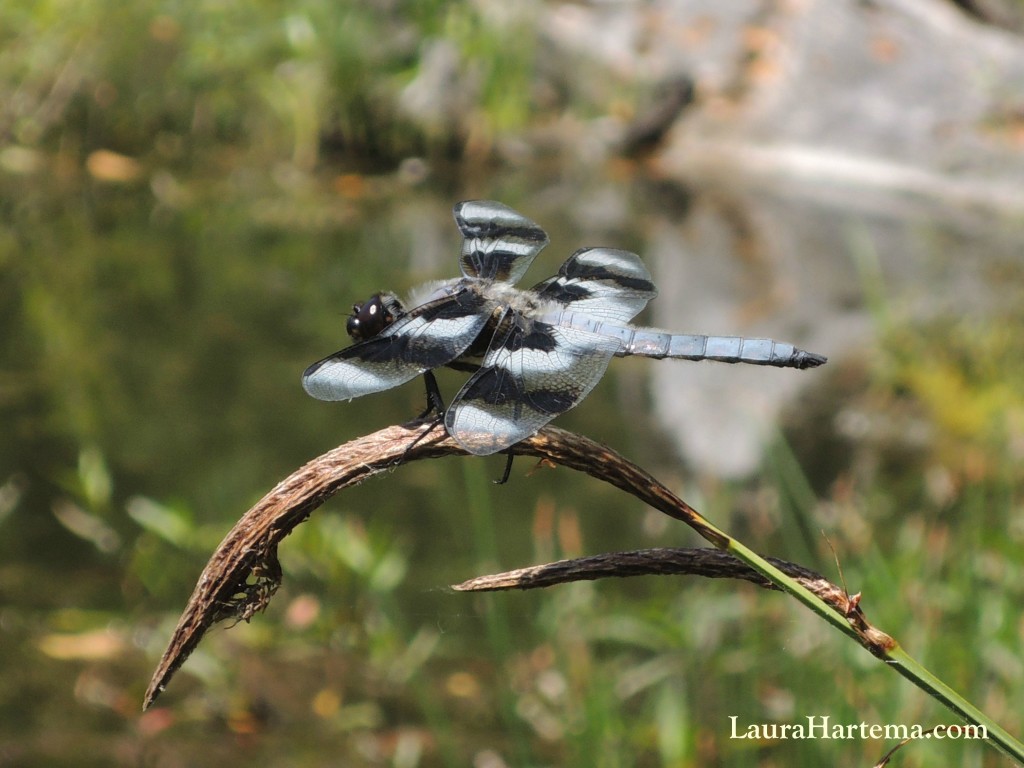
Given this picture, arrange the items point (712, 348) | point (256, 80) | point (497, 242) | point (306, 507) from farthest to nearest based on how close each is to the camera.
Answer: point (256, 80), point (497, 242), point (712, 348), point (306, 507)

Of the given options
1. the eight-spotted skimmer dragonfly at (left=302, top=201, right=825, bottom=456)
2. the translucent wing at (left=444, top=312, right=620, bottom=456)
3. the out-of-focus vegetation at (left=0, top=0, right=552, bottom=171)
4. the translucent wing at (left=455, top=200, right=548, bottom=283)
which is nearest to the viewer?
the translucent wing at (left=444, top=312, right=620, bottom=456)

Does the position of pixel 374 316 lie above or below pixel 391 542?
above

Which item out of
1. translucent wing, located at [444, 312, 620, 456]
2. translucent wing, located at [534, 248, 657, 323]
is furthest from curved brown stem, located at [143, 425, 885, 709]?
translucent wing, located at [534, 248, 657, 323]

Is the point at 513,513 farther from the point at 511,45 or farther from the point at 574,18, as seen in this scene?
the point at 574,18

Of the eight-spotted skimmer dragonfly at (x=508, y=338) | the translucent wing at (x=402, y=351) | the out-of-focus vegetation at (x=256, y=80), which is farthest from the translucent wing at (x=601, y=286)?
the out-of-focus vegetation at (x=256, y=80)

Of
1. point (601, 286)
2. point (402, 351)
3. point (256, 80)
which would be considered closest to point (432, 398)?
point (402, 351)

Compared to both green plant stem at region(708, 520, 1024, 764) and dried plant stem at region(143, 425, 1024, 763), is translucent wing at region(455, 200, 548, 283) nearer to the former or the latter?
dried plant stem at region(143, 425, 1024, 763)

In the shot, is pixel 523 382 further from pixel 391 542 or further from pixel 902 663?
pixel 391 542

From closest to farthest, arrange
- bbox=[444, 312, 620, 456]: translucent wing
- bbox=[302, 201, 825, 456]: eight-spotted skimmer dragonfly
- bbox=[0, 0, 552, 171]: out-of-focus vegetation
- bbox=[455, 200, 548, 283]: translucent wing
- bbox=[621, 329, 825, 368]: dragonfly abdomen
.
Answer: bbox=[444, 312, 620, 456]: translucent wing < bbox=[302, 201, 825, 456]: eight-spotted skimmer dragonfly < bbox=[621, 329, 825, 368]: dragonfly abdomen < bbox=[455, 200, 548, 283]: translucent wing < bbox=[0, 0, 552, 171]: out-of-focus vegetation
